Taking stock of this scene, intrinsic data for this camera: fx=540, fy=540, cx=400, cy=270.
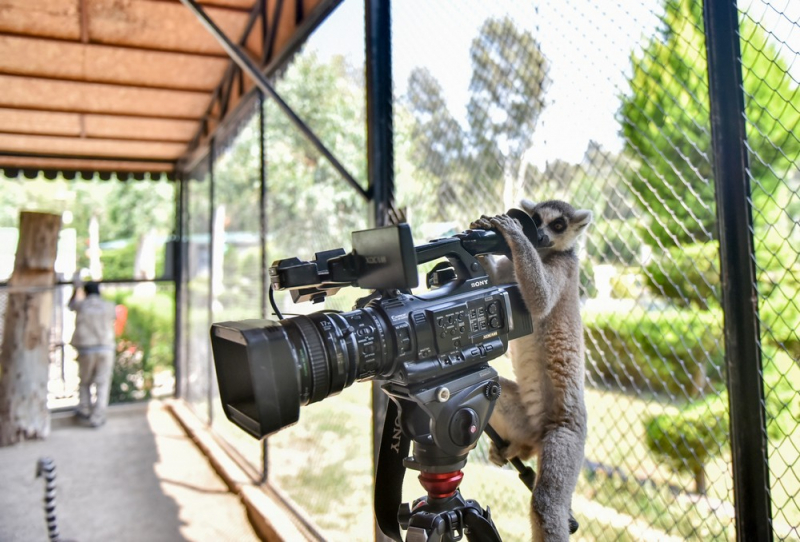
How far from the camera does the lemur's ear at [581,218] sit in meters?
1.69

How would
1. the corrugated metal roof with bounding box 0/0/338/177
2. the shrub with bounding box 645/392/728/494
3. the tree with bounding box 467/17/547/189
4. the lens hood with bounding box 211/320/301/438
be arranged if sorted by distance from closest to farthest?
the lens hood with bounding box 211/320/301/438 < the shrub with bounding box 645/392/728/494 < the tree with bounding box 467/17/547/189 < the corrugated metal roof with bounding box 0/0/338/177

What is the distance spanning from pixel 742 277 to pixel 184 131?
24.3 ft

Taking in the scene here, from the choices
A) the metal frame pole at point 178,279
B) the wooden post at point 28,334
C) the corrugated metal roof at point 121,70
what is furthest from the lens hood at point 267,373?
the metal frame pole at point 178,279

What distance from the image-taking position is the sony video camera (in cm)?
104

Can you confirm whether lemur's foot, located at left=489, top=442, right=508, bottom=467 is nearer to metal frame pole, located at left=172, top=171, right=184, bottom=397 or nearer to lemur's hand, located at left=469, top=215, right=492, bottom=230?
lemur's hand, located at left=469, top=215, right=492, bottom=230

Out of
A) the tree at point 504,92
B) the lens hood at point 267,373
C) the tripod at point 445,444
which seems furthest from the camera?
the tree at point 504,92

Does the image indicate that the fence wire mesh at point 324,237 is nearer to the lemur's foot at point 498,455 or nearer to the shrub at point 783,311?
the lemur's foot at point 498,455

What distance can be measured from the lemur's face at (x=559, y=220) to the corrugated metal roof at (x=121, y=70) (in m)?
2.16

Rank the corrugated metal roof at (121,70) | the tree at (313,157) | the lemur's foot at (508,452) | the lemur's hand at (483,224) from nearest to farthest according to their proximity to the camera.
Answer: the lemur's hand at (483,224) → the lemur's foot at (508,452) → the corrugated metal roof at (121,70) → the tree at (313,157)

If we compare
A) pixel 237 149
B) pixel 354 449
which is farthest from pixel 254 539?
pixel 237 149

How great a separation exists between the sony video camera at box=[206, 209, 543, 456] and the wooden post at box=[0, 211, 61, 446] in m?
7.12

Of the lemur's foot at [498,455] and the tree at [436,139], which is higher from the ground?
the tree at [436,139]

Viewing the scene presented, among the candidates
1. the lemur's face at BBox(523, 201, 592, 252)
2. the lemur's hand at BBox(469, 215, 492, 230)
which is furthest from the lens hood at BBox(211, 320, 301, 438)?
the lemur's face at BBox(523, 201, 592, 252)

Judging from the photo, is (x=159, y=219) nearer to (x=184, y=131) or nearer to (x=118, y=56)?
(x=184, y=131)
